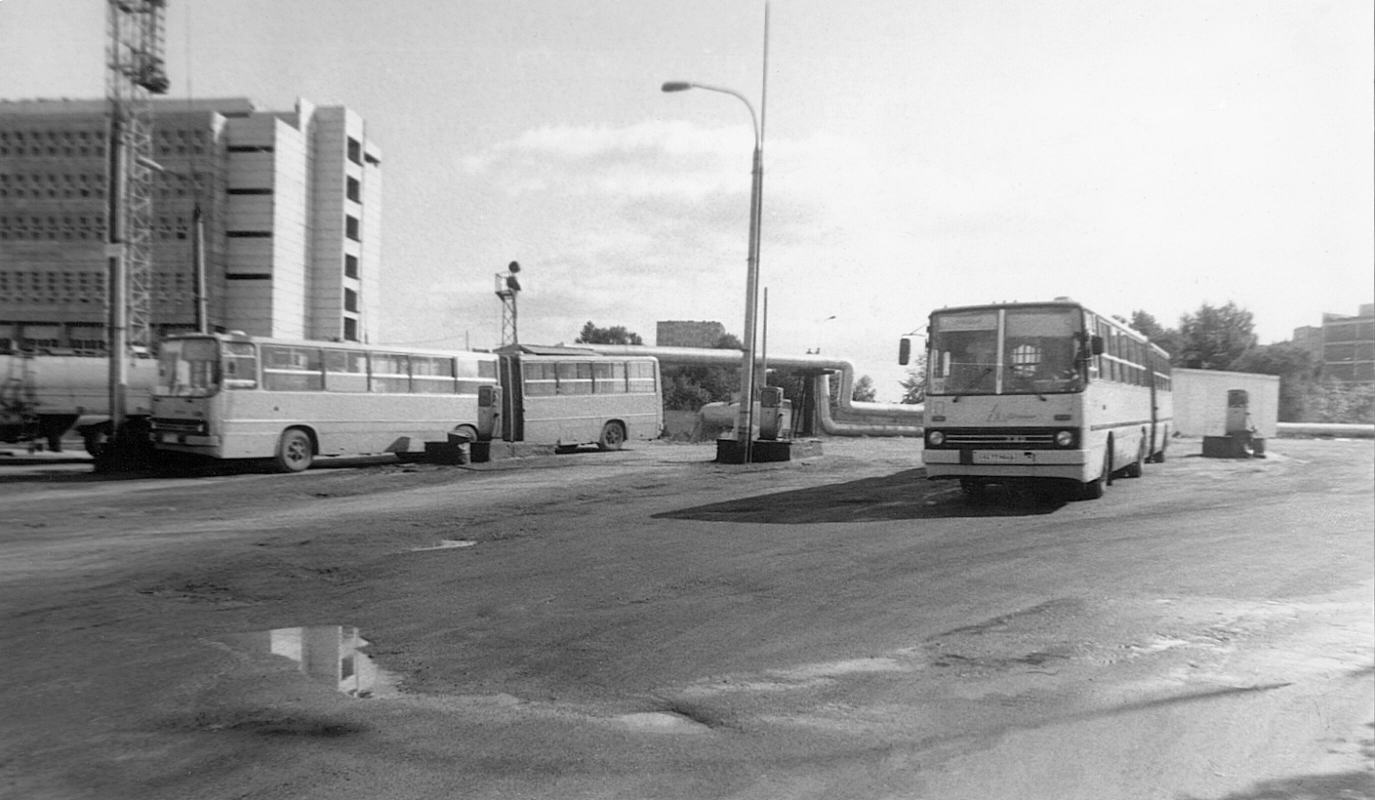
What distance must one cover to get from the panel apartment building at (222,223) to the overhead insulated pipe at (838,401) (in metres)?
24.0

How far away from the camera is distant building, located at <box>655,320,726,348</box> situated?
52062 mm

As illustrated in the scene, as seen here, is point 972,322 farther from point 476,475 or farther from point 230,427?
point 230,427

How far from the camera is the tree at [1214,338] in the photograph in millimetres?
44719

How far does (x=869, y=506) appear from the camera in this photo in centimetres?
1473

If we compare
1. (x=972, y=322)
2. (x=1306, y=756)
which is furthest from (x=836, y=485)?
(x=1306, y=756)

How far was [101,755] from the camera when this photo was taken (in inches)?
185

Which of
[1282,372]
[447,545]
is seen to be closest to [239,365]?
[447,545]

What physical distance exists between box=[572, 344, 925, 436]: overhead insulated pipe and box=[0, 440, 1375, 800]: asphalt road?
29.2 metres

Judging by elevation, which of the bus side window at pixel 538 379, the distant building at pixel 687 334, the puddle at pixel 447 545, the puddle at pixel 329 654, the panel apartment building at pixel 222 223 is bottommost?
the puddle at pixel 447 545

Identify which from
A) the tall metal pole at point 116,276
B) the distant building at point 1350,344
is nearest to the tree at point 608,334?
the tall metal pole at point 116,276

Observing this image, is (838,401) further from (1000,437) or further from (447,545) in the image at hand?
(447,545)

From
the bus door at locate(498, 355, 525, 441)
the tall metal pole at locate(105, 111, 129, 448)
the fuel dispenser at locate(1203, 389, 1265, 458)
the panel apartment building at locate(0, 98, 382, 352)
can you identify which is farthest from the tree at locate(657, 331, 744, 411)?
the tall metal pole at locate(105, 111, 129, 448)

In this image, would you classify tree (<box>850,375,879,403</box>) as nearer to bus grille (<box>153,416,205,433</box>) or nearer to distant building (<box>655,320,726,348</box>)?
distant building (<box>655,320,726,348</box>)

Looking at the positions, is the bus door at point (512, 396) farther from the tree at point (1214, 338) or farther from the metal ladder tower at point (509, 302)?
the tree at point (1214, 338)
